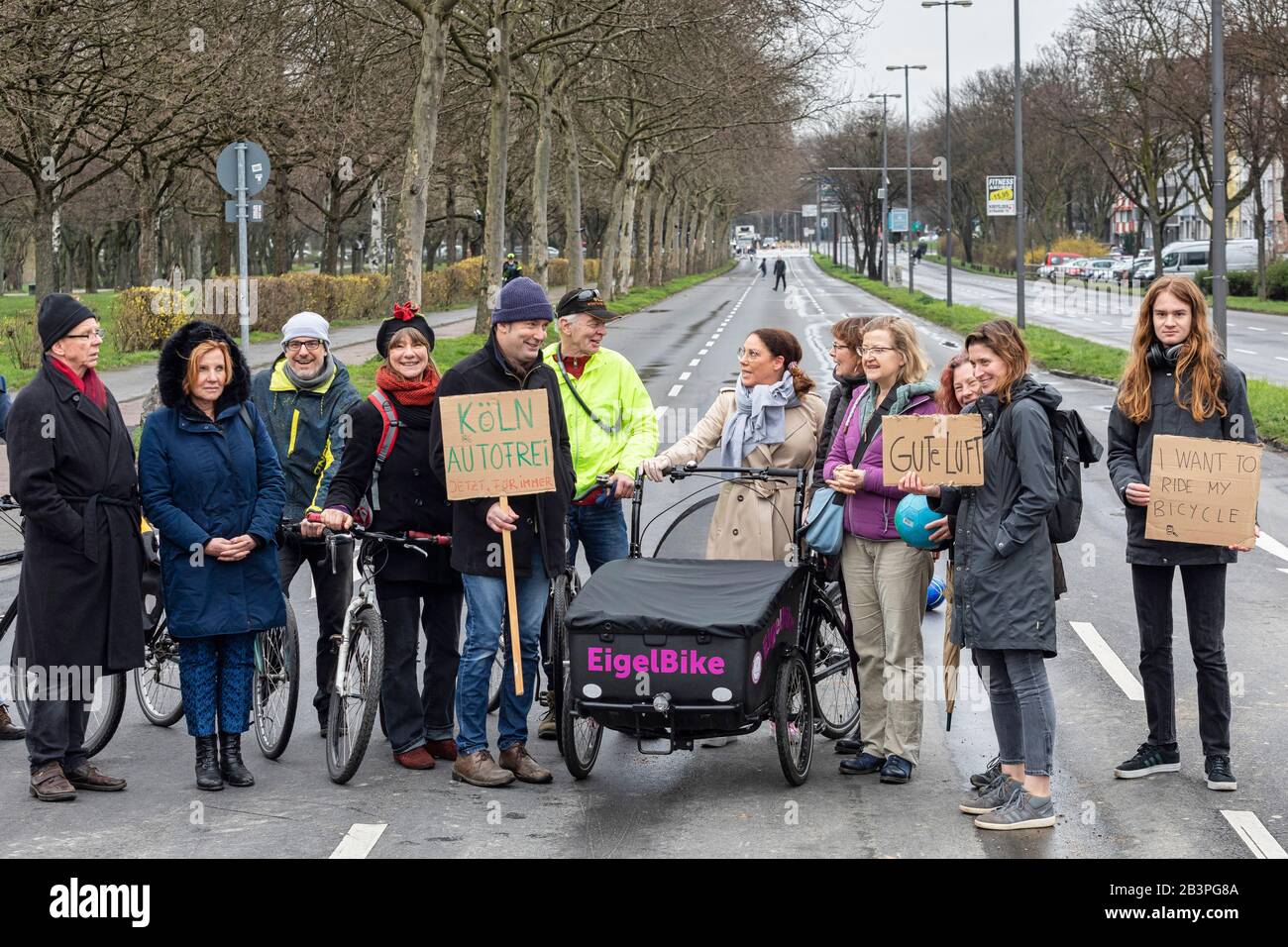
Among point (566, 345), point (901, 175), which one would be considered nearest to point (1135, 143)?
point (901, 175)

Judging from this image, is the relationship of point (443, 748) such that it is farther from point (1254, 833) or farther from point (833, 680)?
point (1254, 833)

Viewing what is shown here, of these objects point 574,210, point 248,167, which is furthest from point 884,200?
point 248,167

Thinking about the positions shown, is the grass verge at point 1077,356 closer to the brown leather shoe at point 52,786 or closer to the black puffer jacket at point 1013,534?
→ the black puffer jacket at point 1013,534

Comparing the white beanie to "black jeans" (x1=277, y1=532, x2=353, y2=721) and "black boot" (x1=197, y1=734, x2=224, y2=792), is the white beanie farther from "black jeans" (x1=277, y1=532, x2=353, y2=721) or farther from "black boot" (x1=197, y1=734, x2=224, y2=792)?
"black boot" (x1=197, y1=734, x2=224, y2=792)

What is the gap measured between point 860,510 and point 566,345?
1630 millimetres

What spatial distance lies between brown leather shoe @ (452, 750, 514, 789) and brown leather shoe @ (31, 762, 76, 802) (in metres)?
1.49

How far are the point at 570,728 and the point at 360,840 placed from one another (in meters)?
0.96

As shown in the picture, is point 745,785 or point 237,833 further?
point 745,785

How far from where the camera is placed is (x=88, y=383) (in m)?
6.58

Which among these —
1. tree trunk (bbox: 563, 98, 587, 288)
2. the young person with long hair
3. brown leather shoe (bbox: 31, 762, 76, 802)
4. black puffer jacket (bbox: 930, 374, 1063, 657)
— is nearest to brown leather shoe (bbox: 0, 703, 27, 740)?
brown leather shoe (bbox: 31, 762, 76, 802)

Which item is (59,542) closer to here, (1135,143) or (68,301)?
(68,301)

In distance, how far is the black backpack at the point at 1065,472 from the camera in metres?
5.99

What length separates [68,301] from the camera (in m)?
6.50

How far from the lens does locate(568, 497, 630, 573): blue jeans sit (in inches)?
300
